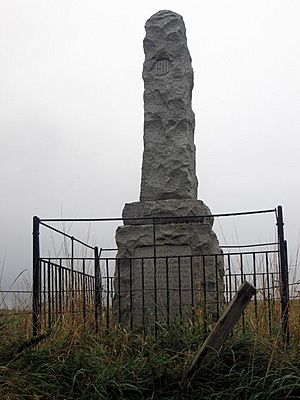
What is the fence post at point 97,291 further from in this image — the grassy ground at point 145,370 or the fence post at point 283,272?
the fence post at point 283,272

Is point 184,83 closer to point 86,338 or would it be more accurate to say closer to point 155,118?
point 155,118

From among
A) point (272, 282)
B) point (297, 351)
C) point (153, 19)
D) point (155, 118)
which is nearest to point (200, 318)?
point (272, 282)

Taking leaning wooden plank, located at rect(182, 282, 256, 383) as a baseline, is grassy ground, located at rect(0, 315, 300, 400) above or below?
below

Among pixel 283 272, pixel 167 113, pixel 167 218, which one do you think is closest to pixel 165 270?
pixel 167 218

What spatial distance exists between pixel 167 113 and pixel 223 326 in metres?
3.02

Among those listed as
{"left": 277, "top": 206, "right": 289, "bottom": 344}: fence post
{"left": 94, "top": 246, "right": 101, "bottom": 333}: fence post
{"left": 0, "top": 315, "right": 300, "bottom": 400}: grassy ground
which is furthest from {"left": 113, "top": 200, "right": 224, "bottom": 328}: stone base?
{"left": 0, "top": 315, "right": 300, "bottom": 400}: grassy ground

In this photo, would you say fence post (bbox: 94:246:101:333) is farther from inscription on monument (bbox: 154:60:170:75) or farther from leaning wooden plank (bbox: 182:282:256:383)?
inscription on monument (bbox: 154:60:170:75)

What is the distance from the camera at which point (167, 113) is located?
21.4ft

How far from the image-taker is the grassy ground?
13.1 ft

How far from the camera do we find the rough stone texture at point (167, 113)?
20.8 feet

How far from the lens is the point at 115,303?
612 centimetres

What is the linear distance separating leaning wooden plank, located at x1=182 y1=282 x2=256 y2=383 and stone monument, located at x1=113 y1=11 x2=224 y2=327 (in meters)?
1.11

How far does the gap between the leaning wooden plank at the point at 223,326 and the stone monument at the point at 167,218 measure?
1.11 meters

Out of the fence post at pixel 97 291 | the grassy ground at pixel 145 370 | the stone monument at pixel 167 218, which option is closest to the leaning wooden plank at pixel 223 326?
the grassy ground at pixel 145 370
